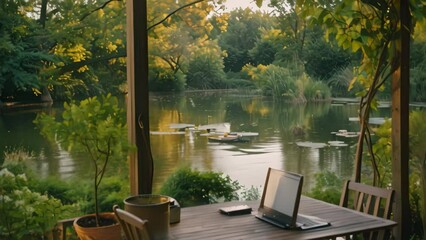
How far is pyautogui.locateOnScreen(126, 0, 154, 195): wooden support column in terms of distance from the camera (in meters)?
3.56

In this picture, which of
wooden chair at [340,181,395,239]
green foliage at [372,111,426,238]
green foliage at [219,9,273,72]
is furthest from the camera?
green foliage at [219,9,273,72]

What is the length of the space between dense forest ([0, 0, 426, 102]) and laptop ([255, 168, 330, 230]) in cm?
141

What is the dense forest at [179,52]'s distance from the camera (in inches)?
153

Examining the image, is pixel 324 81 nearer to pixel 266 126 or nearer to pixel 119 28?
pixel 266 126

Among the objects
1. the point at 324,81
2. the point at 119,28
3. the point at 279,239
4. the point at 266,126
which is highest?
the point at 119,28

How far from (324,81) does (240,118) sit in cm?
86

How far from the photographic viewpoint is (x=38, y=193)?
12.3ft

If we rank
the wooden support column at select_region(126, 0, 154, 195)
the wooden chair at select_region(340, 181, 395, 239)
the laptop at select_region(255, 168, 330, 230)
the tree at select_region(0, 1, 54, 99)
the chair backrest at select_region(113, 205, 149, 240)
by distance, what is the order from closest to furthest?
the chair backrest at select_region(113, 205, 149, 240), the laptop at select_region(255, 168, 330, 230), the wooden chair at select_region(340, 181, 395, 239), the wooden support column at select_region(126, 0, 154, 195), the tree at select_region(0, 1, 54, 99)

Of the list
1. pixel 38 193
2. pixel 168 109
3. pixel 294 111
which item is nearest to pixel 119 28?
pixel 168 109

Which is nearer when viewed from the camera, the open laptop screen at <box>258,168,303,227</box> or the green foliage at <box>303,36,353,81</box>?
the open laptop screen at <box>258,168,303,227</box>

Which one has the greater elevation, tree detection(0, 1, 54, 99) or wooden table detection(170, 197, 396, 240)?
tree detection(0, 1, 54, 99)

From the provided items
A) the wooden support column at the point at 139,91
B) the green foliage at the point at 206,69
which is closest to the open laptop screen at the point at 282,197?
the wooden support column at the point at 139,91

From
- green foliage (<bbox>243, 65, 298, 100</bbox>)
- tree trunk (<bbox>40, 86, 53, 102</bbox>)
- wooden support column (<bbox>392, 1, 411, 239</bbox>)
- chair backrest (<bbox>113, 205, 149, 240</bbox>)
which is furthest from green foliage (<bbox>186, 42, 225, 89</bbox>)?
chair backrest (<bbox>113, 205, 149, 240</bbox>)

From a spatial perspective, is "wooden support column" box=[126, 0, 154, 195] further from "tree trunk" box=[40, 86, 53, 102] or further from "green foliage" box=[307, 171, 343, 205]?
"green foliage" box=[307, 171, 343, 205]
